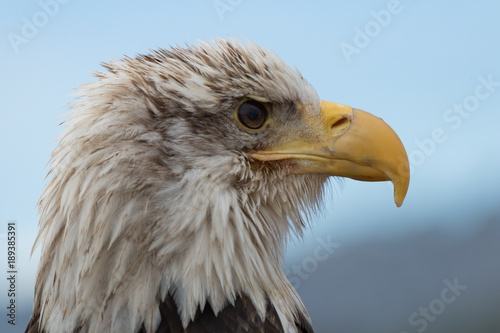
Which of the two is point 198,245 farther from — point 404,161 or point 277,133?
point 404,161

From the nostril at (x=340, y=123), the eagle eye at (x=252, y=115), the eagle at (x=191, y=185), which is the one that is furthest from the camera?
the nostril at (x=340, y=123)

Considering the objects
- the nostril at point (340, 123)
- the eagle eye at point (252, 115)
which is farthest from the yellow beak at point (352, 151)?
the eagle eye at point (252, 115)

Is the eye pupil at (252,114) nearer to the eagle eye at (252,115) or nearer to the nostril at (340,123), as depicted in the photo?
the eagle eye at (252,115)

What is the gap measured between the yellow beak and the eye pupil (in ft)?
0.46

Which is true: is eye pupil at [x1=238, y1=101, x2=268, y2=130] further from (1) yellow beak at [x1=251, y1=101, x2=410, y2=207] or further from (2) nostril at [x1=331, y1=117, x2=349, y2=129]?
(2) nostril at [x1=331, y1=117, x2=349, y2=129]

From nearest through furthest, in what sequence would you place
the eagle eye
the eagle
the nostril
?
the eagle
the eagle eye
the nostril

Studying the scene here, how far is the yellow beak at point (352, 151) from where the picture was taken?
241 cm

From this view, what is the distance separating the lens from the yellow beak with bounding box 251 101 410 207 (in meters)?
2.41

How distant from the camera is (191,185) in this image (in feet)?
7.20

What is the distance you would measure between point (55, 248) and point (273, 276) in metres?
0.99

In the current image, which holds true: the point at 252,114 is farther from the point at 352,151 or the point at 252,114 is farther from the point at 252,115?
the point at 352,151

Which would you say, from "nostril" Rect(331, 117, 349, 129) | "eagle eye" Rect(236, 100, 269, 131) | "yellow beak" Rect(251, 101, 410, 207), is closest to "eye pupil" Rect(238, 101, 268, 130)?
"eagle eye" Rect(236, 100, 269, 131)

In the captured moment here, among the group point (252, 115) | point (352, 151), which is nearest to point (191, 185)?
point (252, 115)

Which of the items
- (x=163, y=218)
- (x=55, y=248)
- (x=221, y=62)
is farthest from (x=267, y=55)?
(x=55, y=248)
